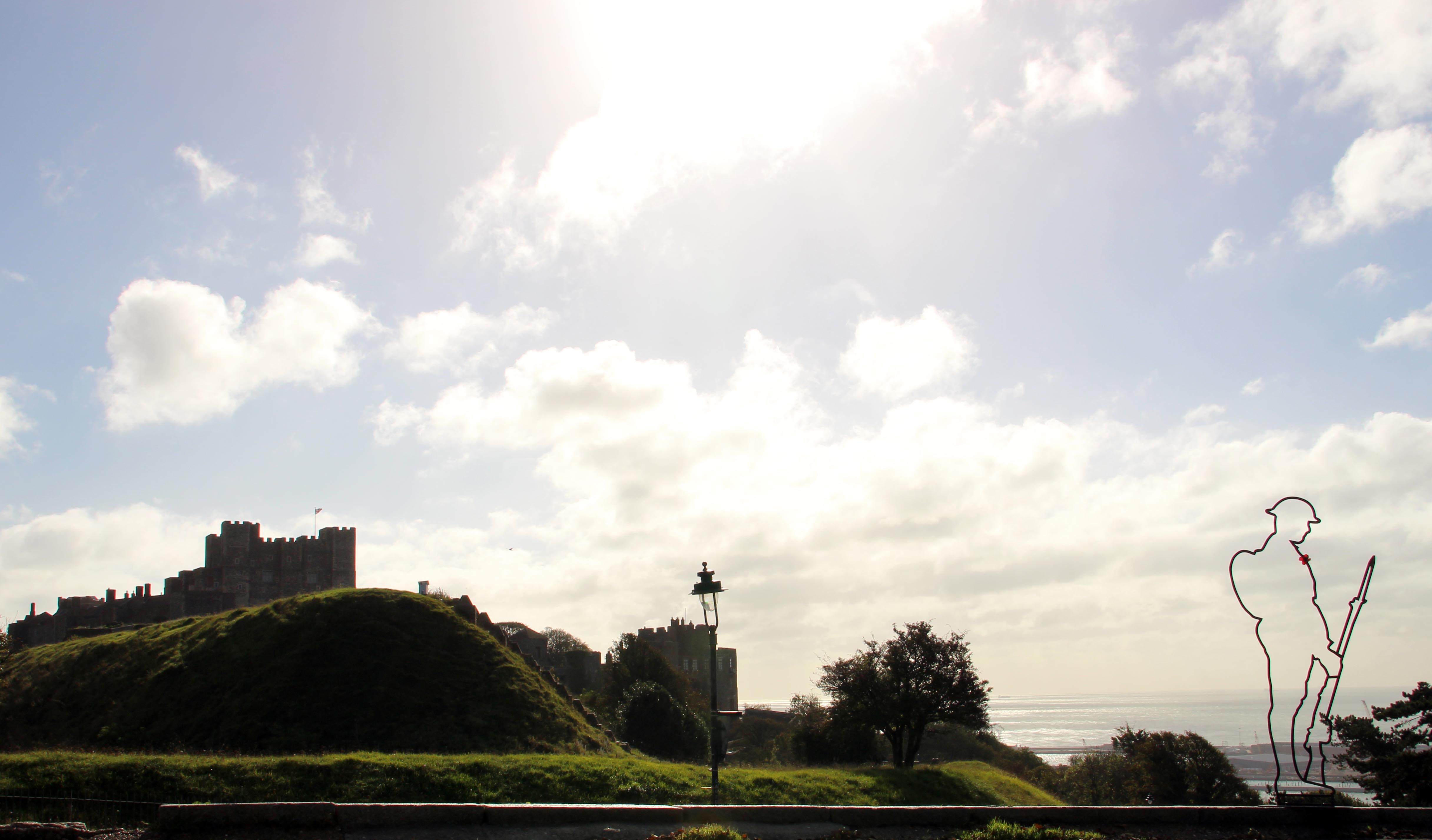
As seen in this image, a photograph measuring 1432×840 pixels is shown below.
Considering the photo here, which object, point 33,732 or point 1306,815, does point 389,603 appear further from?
point 1306,815

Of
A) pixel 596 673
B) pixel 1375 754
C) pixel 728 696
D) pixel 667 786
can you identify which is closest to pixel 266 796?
pixel 667 786

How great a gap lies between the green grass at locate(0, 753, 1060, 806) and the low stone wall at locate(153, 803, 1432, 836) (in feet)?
24.4

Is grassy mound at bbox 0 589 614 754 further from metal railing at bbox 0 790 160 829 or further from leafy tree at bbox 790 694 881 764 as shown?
leafy tree at bbox 790 694 881 764

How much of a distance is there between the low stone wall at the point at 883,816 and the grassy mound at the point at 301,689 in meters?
19.2

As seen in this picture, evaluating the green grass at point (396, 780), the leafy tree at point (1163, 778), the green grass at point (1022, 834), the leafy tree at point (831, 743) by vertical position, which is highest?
the green grass at point (1022, 834)

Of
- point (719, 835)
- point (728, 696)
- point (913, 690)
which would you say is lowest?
point (728, 696)

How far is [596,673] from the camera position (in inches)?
3290

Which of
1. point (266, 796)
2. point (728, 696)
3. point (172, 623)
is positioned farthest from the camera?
point (728, 696)

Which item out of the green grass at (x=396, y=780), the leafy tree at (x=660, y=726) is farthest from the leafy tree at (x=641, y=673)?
the green grass at (x=396, y=780)

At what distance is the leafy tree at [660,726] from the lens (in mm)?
42375

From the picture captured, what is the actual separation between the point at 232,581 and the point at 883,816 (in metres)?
81.8

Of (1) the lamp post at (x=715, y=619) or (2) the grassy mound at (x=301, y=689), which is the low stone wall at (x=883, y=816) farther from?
(2) the grassy mound at (x=301, y=689)

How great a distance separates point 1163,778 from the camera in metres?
50.4

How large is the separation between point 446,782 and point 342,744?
1157cm
